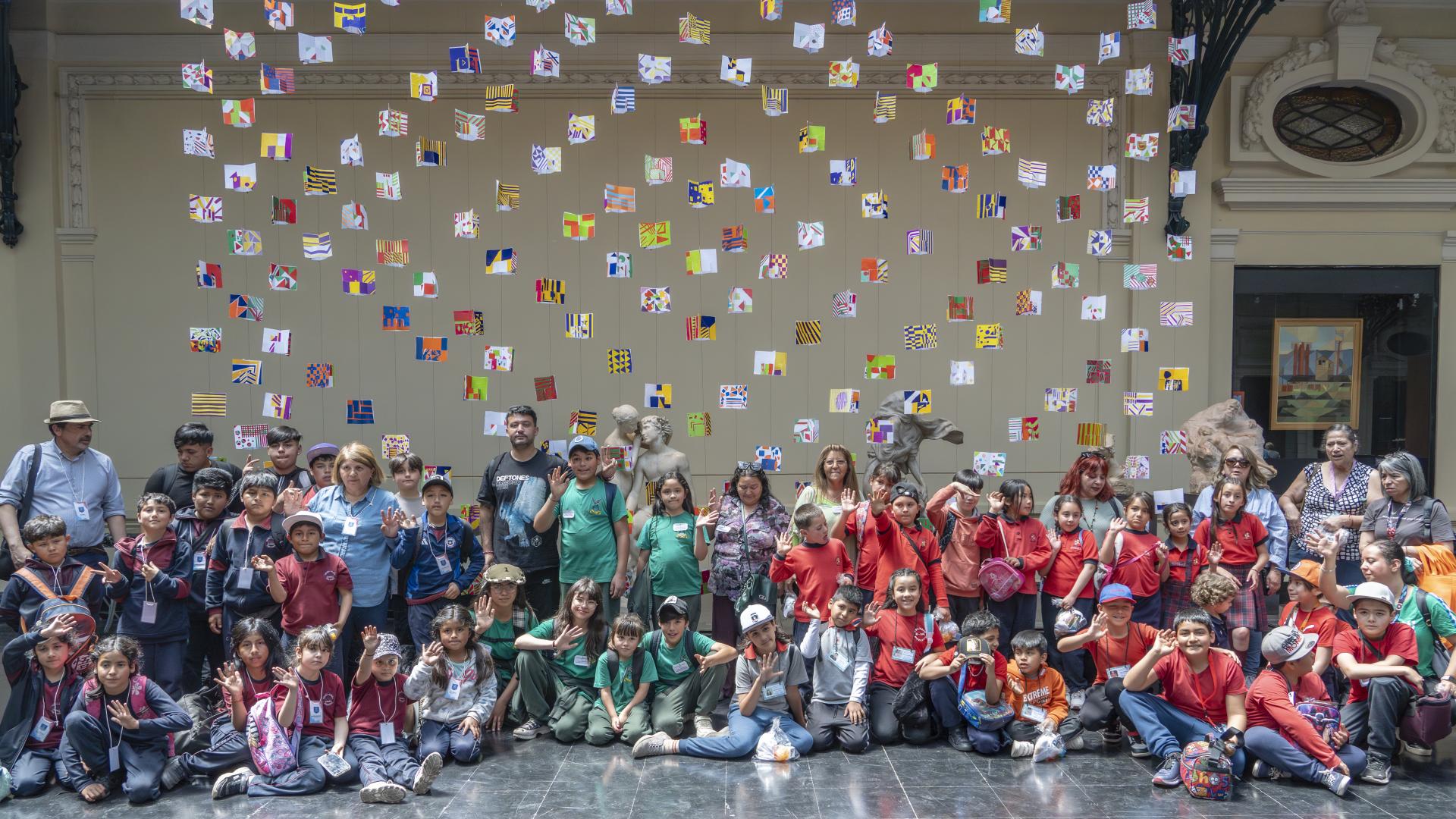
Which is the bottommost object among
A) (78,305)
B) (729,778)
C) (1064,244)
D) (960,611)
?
(729,778)

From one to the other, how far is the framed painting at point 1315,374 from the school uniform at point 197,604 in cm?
829

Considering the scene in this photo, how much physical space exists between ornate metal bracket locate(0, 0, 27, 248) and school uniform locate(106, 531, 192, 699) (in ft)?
14.3

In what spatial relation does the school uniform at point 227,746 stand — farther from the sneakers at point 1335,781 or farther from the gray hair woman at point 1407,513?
the gray hair woman at point 1407,513

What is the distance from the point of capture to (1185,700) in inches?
214

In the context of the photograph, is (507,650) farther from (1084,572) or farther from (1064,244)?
(1064,244)

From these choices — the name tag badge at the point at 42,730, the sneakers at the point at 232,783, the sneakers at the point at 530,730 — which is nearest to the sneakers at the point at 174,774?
the sneakers at the point at 232,783

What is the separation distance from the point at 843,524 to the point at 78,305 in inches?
267

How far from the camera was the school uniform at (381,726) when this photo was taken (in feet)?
17.3

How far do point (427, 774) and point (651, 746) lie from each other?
3.68 ft

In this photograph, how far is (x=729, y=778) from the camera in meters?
5.30

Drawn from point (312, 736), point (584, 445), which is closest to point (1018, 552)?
point (584, 445)

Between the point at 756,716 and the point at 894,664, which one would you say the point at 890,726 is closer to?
the point at 894,664

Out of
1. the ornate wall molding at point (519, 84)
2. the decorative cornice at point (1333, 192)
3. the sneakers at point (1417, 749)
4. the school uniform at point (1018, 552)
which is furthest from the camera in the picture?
the decorative cornice at point (1333, 192)

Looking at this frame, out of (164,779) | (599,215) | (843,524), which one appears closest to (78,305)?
(599,215)
